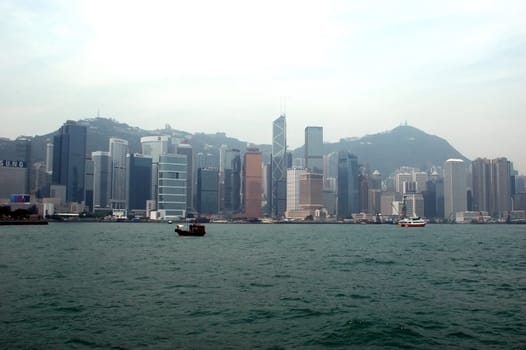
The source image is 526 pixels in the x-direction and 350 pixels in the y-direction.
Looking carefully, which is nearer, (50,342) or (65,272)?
(50,342)

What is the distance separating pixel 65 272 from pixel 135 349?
27.2m

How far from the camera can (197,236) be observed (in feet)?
404

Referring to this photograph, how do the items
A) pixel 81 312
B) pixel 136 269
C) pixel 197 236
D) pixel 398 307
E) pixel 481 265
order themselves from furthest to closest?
pixel 197 236 < pixel 481 265 < pixel 136 269 < pixel 398 307 < pixel 81 312

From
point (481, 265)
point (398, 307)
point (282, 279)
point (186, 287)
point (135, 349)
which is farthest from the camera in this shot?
point (481, 265)

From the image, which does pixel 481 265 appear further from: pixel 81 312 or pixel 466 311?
pixel 81 312

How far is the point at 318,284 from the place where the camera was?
3978cm

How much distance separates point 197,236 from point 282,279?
270 ft

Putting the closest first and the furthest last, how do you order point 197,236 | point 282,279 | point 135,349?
point 135,349 < point 282,279 < point 197,236

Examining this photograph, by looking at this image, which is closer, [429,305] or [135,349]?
[135,349]

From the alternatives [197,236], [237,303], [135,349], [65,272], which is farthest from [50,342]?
[197,236]

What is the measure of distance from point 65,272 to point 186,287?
45.8ft

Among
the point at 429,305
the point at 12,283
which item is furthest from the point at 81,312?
the point at 429,305

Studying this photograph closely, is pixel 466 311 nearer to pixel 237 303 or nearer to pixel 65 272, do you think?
pixel 237 303

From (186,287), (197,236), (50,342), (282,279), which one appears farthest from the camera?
(197,236)
